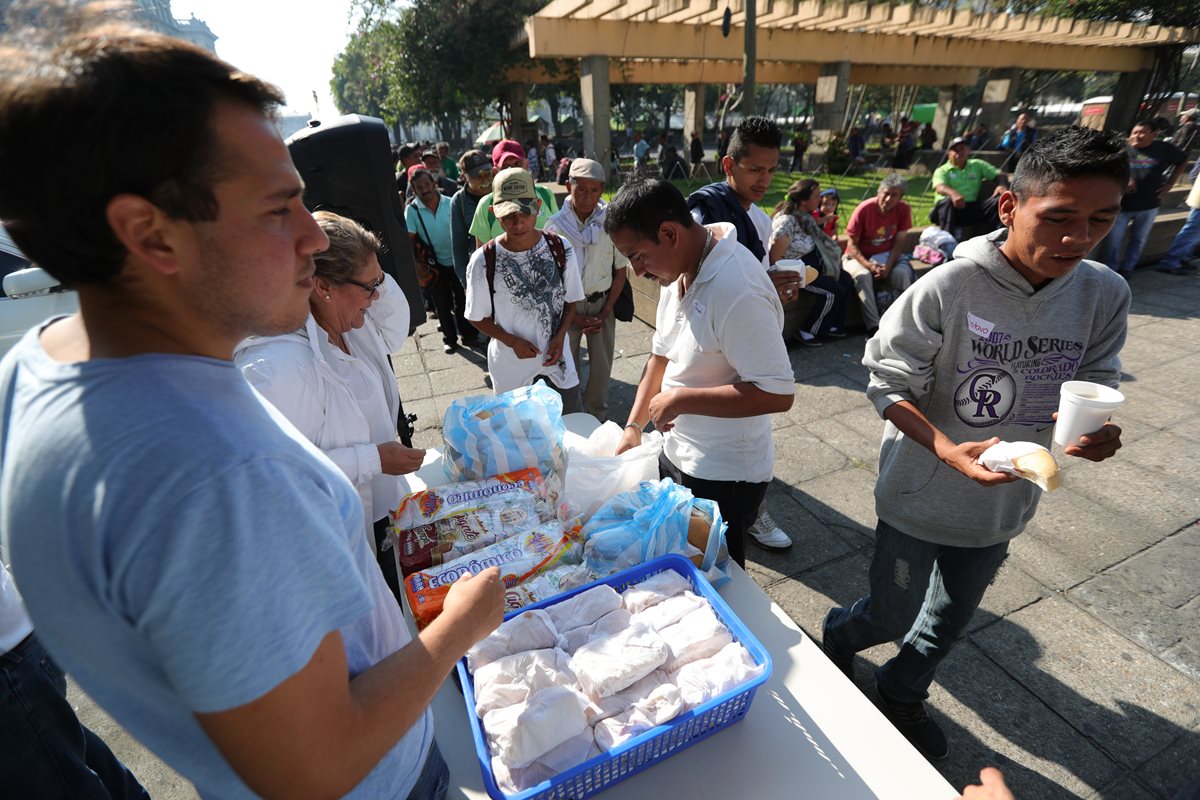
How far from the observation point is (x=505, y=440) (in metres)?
1.88

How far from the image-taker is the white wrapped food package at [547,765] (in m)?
1.09

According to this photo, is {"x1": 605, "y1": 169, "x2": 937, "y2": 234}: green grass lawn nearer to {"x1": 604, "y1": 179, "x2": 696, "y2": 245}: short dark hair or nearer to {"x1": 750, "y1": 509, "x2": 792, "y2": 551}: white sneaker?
{"x1": 750, "y1": 509, "x2": 792, "y2": 551}: white sneaker

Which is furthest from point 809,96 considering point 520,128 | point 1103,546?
point 1103,546

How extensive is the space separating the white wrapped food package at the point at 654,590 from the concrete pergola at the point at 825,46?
11.7 metres

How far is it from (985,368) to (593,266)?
295 cm

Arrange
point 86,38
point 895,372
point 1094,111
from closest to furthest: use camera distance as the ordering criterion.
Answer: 1. point 86,38
2. point 895,372
3. point 1094,111

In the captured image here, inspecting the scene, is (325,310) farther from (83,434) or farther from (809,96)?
(809,96)

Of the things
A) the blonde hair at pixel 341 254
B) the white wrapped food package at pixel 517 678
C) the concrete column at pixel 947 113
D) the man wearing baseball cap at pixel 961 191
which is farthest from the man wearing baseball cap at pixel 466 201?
the concrete column at pixel 947 113

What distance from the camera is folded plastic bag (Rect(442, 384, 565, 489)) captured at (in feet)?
6.18

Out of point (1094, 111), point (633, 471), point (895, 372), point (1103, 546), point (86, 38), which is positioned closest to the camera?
point (86, 38)

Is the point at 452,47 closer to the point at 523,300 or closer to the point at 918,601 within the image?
the point at 523,300

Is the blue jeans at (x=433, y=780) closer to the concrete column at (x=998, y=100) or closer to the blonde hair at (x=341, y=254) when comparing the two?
the blonde hair at (x=341, y=254)

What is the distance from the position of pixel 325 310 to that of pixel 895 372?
1.86 meters

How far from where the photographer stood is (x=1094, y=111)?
16.5 m
